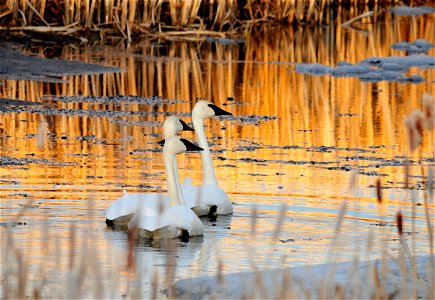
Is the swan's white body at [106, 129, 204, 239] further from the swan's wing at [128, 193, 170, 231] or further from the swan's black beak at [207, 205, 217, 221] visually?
the swan's black beak at [207, 205, 217, 221]

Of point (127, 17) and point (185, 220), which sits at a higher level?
point (127, 17)

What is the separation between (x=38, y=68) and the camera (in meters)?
17.1

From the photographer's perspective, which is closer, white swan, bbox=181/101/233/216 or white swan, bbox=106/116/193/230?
white swan, bbox=106/116/193/230

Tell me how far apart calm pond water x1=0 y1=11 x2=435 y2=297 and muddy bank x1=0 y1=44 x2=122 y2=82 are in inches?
15.4

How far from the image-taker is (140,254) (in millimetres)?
7207

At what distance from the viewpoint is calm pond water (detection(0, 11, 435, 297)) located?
6.66 metres

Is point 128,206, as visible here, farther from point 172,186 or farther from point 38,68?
point 38,68

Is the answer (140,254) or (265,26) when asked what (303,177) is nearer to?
(140,254)

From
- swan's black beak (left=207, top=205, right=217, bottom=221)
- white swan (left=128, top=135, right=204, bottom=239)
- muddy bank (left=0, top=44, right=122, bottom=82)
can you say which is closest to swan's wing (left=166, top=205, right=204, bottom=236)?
white swan (left=128, top=135, right=204, bottom=239)

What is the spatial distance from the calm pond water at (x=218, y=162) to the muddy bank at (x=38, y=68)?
39 centimetres

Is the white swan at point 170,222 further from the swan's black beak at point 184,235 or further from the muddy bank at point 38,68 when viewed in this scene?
the muddy bank at point 38,68

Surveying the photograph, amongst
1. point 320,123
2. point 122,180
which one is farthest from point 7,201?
point 320,123

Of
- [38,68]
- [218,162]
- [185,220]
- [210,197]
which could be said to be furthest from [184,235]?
[38,68]

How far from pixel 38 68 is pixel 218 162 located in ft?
23.8
